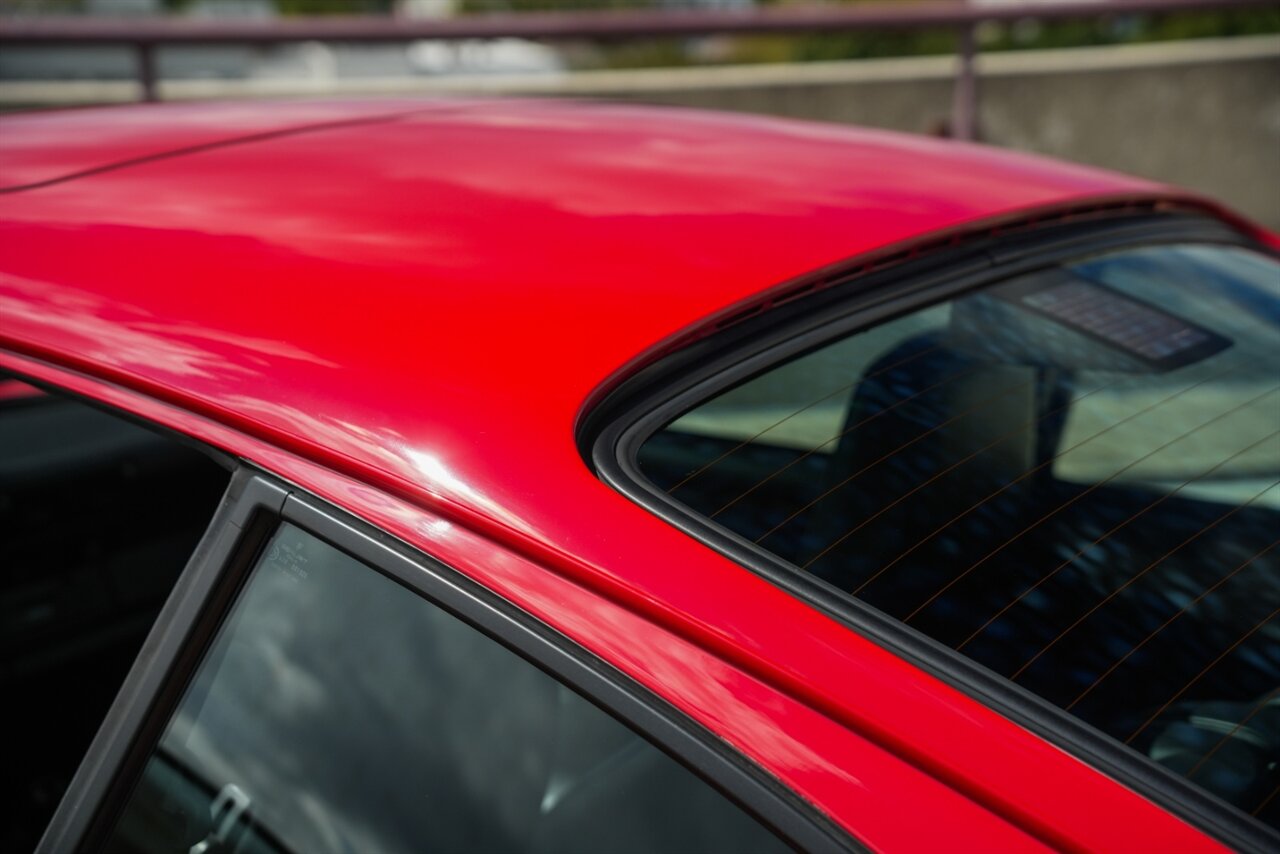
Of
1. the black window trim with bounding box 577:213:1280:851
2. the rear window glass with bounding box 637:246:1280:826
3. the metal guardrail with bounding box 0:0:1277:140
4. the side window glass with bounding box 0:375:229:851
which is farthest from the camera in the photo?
the metal guardrail with bounding box 0:0:1277:140

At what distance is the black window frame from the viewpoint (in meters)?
0.89

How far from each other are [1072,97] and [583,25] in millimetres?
2882

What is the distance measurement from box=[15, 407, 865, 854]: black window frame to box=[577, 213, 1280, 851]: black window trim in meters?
0.14

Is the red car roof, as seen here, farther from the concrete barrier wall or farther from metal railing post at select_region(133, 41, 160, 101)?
the concrete barrier wall

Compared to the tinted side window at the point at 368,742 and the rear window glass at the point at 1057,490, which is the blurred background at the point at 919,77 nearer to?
the rear window glass at the point at 1057,490

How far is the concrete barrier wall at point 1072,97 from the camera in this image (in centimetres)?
650

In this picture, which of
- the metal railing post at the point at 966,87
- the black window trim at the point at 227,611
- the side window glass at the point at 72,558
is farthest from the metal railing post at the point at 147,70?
the black window trim at the point at 227,611

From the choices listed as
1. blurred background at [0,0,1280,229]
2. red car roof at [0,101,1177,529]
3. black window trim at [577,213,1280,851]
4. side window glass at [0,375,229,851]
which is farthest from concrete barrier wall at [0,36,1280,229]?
black window trim at [577,213,1280,851]

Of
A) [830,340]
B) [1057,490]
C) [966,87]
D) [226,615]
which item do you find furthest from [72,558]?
[966,87]

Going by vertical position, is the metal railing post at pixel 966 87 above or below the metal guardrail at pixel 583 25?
below

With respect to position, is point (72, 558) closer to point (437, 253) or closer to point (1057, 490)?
point (437, 253)

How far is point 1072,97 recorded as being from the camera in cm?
673

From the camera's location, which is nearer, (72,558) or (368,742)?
(368,742)

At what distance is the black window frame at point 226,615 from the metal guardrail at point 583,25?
14.4 ft
